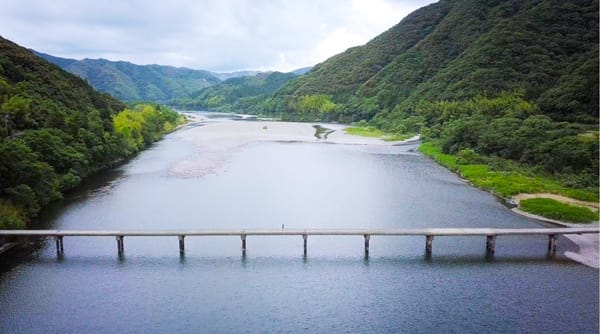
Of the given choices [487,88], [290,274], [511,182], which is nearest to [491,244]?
[290,274]

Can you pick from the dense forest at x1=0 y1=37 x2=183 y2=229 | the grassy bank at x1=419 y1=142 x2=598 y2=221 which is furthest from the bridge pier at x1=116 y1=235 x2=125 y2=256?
the grassy bank at x1=419 y1=142 x2=598 y2=221

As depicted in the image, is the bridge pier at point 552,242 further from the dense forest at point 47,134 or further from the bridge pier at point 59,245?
the dense forest at point 47,134

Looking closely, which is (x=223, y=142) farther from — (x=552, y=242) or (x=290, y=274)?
(x=552, y=242)

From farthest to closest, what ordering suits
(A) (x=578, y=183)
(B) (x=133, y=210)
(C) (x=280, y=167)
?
(C) (x=280, y=167)
(A) (x=578, y=183)
(B) (x=133, y=210)

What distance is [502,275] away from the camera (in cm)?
2722

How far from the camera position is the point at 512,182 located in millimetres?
49000

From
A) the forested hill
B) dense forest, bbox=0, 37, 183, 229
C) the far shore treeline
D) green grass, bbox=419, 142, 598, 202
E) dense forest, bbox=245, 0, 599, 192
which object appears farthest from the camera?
the forested hill

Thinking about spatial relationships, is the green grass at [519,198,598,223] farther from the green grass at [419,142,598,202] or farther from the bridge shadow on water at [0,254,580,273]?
the bridge shadow on water at [0,254,580,273]

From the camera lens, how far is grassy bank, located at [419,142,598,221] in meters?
42.9

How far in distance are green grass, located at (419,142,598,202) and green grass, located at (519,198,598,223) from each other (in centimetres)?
382

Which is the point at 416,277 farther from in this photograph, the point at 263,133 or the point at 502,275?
the point at 263,133

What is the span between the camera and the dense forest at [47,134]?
113 feet

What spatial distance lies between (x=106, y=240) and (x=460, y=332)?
967 inches

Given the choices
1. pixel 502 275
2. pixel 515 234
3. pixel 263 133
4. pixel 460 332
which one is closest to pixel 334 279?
pixel 460 332
